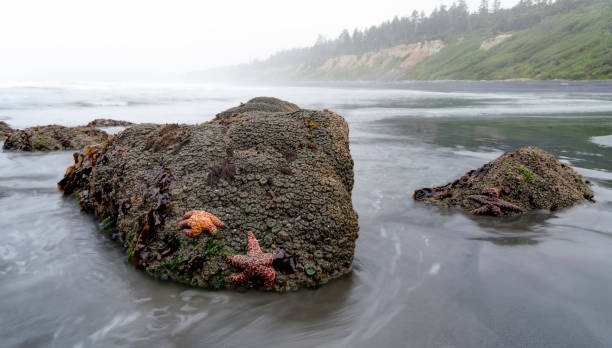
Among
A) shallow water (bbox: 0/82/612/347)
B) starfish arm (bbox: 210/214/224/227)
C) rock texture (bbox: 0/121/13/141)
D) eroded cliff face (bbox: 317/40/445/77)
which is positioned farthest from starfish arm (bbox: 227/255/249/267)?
eroded cliff face (bbox: 317/40/445/77)

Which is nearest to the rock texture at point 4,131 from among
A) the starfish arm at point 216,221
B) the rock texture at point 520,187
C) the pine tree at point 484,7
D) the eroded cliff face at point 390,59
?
the starfish arm at point 216,221

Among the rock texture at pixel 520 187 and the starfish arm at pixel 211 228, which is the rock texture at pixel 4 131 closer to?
the starfish arm at pixel 211 228

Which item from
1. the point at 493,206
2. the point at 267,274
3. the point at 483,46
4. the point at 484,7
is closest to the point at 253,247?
the point at 267,274

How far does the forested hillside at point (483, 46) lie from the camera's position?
181ft

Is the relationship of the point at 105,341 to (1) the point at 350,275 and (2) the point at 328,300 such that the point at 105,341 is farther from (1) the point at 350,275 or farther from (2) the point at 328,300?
(1) the point at 350,275

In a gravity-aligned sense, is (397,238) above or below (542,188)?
below

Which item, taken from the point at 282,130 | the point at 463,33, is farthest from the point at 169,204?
the point at 463,33

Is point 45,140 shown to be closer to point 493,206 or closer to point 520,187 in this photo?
point 493,206

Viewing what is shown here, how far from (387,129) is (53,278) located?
13514 millimetres

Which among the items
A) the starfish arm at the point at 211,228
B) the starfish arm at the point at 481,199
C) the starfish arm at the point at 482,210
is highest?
the starfish arm at the point at 211,228

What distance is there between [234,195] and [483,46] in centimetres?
9132

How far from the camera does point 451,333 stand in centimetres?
282

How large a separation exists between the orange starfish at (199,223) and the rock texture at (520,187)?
11.7 feet

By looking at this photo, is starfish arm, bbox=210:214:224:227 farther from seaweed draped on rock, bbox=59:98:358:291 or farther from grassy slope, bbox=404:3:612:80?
grassy slope, bbox=404:3:612:80
